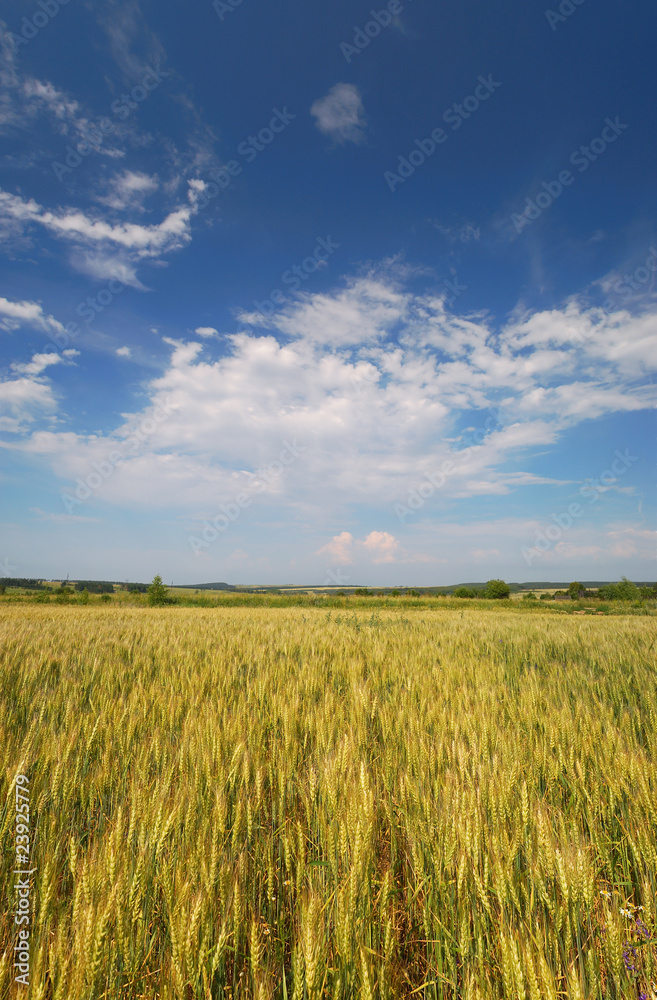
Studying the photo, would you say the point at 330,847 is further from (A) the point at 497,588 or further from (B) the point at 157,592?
(A) the point at 497,588

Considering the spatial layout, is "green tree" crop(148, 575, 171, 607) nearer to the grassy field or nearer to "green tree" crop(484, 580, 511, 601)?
the grassy field

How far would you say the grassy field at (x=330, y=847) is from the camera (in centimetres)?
99

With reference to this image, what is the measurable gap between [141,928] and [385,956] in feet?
2.08

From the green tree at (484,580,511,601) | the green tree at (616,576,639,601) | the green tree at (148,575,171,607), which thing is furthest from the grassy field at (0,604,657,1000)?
the green tree at (484,580,511,601)

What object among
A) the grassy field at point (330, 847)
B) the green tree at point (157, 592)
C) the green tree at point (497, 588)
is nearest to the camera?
the grassy field at point (330, 847)

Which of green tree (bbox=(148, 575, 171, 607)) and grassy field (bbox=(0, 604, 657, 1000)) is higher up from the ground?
grassy field (bbox=(0, 604, 657, 1000))

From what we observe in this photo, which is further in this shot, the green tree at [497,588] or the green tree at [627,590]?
the green tree at [497,588]

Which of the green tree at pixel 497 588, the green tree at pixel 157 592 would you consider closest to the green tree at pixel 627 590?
the green tree at pixel 497 588

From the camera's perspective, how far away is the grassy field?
99 cm

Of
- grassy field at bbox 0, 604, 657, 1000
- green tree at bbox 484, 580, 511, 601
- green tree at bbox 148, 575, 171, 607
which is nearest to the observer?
grassy field at bbox 0, 604, 657, 1000

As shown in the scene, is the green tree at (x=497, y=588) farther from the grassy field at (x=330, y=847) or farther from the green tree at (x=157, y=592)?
the grassy field at (x=330, y=847)

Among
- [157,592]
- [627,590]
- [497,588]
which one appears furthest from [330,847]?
[497,588]

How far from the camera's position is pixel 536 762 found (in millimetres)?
2188

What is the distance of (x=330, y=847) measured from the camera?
1.36 meters
